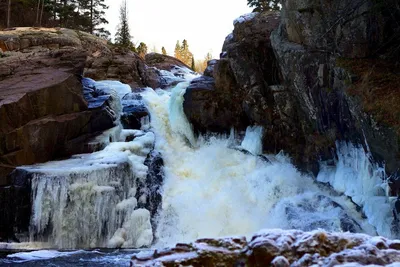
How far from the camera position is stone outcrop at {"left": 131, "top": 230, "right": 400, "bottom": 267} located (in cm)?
370

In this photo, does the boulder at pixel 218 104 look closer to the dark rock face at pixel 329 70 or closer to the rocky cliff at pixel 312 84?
the rocky cliff at pixel 312 84

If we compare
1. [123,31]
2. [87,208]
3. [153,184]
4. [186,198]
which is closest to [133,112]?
[153,184]

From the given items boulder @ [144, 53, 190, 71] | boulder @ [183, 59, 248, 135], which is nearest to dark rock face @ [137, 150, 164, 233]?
boulder @ [183, 59, 248, 135]

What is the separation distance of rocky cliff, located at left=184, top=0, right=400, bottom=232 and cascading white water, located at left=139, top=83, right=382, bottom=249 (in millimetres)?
796

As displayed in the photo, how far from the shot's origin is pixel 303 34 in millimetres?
12594

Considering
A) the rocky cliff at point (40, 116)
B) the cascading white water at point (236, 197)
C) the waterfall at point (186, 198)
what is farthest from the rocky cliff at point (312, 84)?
the rocky cliff at point (40, 116)

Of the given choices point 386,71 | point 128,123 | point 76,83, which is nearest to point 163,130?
point 128,123

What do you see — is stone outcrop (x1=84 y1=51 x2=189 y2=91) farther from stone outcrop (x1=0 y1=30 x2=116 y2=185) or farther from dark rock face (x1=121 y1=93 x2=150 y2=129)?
stone outcrop (x1=0 y1=30 x2=116 y2=185)

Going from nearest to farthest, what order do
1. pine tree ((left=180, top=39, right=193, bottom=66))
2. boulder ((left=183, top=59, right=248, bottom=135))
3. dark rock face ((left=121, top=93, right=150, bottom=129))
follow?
boulder ((left=183, top=59, right=248, bottom=135)), dark rock face ((left=121, top=93, right=150, bottom=129)), pine tree ((left=180, top=39, right=193, bottom=66))

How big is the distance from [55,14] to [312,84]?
3175cm

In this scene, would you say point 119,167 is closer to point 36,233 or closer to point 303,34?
point 36,233

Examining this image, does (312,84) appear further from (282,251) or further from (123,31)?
(123,31)

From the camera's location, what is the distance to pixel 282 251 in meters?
3.87

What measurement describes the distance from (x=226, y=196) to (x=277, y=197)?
166 centimetres
